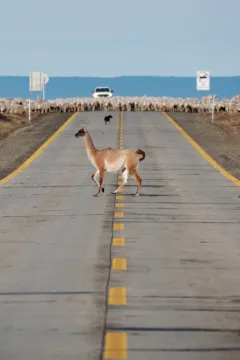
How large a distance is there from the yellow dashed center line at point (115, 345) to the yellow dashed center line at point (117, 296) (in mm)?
1381

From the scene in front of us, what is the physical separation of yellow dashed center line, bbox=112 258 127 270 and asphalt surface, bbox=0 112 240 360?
9cm

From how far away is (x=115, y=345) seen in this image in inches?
295

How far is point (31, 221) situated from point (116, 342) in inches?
387

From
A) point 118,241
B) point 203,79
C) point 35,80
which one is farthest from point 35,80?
point 118,241

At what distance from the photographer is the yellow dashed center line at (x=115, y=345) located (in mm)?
7160

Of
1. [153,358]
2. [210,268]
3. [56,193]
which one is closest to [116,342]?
[153,358]

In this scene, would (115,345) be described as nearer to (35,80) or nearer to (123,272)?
(123,272)

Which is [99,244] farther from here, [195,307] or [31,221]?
[195,307]

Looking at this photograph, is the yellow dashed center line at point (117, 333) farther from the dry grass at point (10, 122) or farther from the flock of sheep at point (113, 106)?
the flock of sheep at point (113, 106)

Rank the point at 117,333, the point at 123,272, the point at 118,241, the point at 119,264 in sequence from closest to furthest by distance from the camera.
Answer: the point at 117,333 < the point at 123,272 < the point at 119,264 < the point at 118,241

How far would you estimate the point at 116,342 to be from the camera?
7.59m

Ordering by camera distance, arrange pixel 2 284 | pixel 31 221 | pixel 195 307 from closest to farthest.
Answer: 1. pixel 195 307
2. pixel 2 284
3. pixel 31 221

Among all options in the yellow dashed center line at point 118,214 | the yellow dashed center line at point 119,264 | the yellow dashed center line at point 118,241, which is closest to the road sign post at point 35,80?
the yellow dashed center line at point 118,214

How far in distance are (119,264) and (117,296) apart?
2.20m
